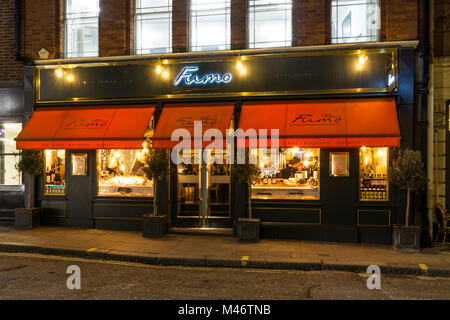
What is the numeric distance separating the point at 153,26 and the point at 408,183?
8.43 metres

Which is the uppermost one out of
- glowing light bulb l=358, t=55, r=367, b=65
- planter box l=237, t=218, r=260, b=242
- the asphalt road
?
glowing light bulb l=358, t=55, r=367, b=65

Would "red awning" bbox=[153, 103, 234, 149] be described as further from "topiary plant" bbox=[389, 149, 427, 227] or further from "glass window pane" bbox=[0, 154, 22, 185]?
"glass window pane" bbox=[0, 154, 22, 185]

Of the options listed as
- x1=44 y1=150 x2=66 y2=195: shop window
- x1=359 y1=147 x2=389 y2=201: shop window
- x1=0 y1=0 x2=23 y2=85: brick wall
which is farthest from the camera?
x1=0 y1=0 x2=23 y2=85: brick wall

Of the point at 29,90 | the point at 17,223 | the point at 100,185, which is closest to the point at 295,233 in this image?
the point at 100,185

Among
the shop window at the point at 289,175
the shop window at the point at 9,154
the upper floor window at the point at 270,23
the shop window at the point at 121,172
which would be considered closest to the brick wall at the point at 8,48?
the shop window at the point at 9,154

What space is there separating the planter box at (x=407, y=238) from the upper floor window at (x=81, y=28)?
10.1m

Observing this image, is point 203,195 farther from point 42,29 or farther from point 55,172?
point 42,29

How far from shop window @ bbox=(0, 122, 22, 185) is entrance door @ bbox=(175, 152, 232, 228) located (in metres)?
5.60

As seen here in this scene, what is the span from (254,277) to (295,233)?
125 inches

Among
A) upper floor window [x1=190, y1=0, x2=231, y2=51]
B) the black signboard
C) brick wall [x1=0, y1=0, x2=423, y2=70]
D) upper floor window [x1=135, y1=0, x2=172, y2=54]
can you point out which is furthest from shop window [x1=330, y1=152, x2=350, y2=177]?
upper floor window [x1=135, y1=0, x2=172, y2=54]

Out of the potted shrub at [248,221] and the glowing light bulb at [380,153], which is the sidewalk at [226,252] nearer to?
the potted shrub at [248,221]

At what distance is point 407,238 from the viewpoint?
29.5 ft

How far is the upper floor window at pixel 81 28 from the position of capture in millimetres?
12141

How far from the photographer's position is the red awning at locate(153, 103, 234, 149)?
9906mm
